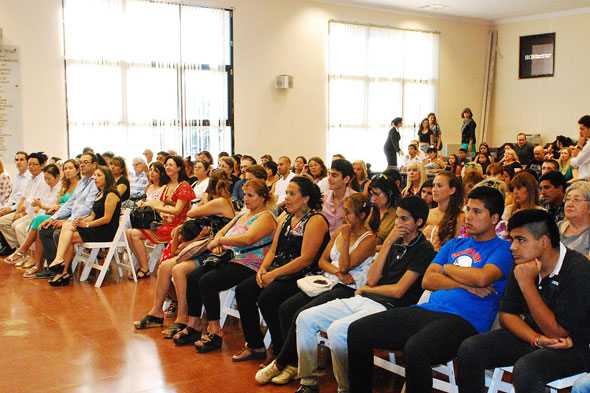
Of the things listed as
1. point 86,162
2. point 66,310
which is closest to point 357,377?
point 66,310

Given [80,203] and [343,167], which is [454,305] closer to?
[343,167]

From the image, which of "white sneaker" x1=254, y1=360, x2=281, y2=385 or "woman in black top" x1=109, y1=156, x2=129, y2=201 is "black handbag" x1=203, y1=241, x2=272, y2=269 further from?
A: "woman in black top" x1=109, y1=156, x2=129, y2=201

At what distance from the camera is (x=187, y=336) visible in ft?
14.8

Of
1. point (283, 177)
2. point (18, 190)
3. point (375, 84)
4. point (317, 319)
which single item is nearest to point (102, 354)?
point (317, 319)

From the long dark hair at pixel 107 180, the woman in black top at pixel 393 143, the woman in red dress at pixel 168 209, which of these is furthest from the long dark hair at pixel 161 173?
the woman in black top at pixel 393 143

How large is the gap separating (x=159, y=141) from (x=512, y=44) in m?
9.62

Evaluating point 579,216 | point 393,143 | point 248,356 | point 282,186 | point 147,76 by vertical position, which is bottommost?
point 248,356

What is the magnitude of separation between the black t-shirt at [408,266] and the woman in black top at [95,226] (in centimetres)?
385

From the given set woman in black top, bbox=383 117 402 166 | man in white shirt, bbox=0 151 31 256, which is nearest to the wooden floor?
man in white shirt, bbox=0 151 31 256

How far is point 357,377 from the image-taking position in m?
3.20

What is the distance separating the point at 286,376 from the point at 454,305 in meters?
1.13

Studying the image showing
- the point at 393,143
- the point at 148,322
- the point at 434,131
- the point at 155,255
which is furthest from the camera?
the point at 434,131

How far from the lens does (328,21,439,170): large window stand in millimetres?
14125

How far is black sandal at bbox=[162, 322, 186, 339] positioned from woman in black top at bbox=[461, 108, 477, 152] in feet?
36.9
